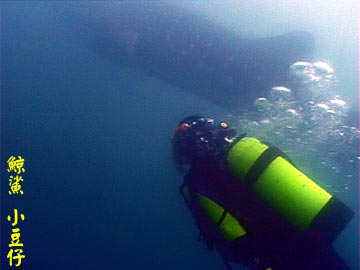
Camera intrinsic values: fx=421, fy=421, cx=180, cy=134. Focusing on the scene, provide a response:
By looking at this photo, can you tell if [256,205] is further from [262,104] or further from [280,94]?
[262,104]

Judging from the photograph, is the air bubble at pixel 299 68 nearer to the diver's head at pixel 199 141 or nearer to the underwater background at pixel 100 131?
the underwater background at pixel 100 131

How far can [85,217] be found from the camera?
79.5 feet

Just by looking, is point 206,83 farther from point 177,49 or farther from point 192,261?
point 192,261

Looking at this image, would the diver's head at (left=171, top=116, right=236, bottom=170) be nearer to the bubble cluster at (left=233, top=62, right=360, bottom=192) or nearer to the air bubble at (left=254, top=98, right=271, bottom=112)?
the bubble cluster at (left=233, top=62, right=360, bottom=192)

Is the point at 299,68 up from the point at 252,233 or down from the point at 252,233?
up

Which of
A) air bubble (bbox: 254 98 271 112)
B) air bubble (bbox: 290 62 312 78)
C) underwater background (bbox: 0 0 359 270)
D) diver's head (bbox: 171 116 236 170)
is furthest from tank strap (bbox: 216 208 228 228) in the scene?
underwater background (bbox: 0 0 359 270)

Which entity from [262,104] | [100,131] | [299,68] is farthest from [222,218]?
[100,131]

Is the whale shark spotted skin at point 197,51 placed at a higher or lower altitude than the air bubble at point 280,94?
higher

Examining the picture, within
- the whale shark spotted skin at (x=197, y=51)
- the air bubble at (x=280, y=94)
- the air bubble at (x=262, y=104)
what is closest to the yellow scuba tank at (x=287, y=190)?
the air bubble at (x=262, y=104)

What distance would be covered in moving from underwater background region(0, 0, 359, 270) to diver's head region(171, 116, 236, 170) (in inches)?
494

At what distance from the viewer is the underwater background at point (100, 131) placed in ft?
62.6

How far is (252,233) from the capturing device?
3121mm

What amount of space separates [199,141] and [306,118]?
32.7 ft

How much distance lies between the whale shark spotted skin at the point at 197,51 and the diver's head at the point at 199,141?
35.3 feet
